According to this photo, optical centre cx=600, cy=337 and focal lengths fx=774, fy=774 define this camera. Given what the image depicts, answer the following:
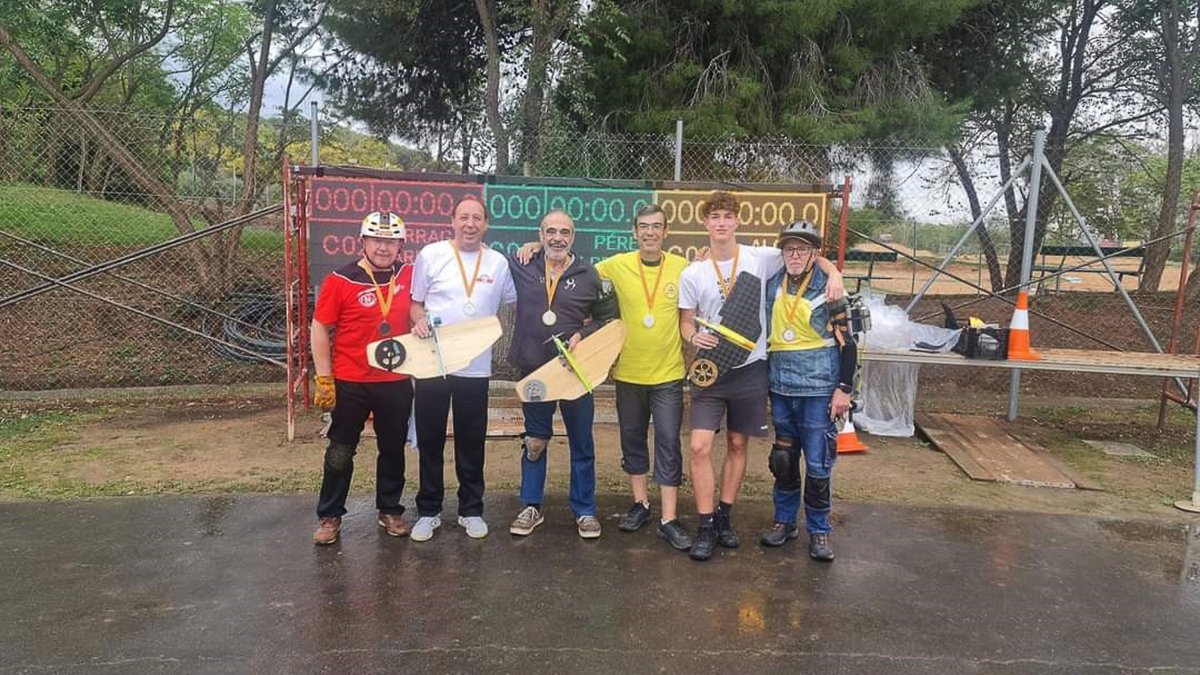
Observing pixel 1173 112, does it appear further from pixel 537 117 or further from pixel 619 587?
pixel 619 587

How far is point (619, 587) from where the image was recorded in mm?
3742

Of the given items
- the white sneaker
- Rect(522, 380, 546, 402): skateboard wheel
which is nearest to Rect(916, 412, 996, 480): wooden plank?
Rect(522, 380, 546, 402): skateboard wheel

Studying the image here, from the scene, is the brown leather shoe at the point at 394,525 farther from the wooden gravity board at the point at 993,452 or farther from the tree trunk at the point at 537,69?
the tree trunk at the point at 537,69

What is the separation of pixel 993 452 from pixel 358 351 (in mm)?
5002

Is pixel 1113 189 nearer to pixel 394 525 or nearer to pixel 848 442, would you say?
pixel 848 442

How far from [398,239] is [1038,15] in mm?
11180

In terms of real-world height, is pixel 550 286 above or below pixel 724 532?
above

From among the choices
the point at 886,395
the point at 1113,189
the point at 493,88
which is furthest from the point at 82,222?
the point at 1113,189

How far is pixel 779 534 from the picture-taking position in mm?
4277

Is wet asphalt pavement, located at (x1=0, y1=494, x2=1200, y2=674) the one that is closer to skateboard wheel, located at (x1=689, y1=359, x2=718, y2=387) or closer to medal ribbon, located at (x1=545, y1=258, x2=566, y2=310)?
skateboard wheel, located at (x1=689, y1=359, x2=718, y2=387)

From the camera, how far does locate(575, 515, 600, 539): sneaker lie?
4.32 metres

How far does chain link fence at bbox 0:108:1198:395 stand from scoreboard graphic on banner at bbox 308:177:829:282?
4.67ft

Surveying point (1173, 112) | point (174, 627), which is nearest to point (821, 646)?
point (174, 627)

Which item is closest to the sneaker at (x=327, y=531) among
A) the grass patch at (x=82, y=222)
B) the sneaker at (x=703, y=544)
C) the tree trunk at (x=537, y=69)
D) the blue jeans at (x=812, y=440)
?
the sneaker at (x=703, y=544)
